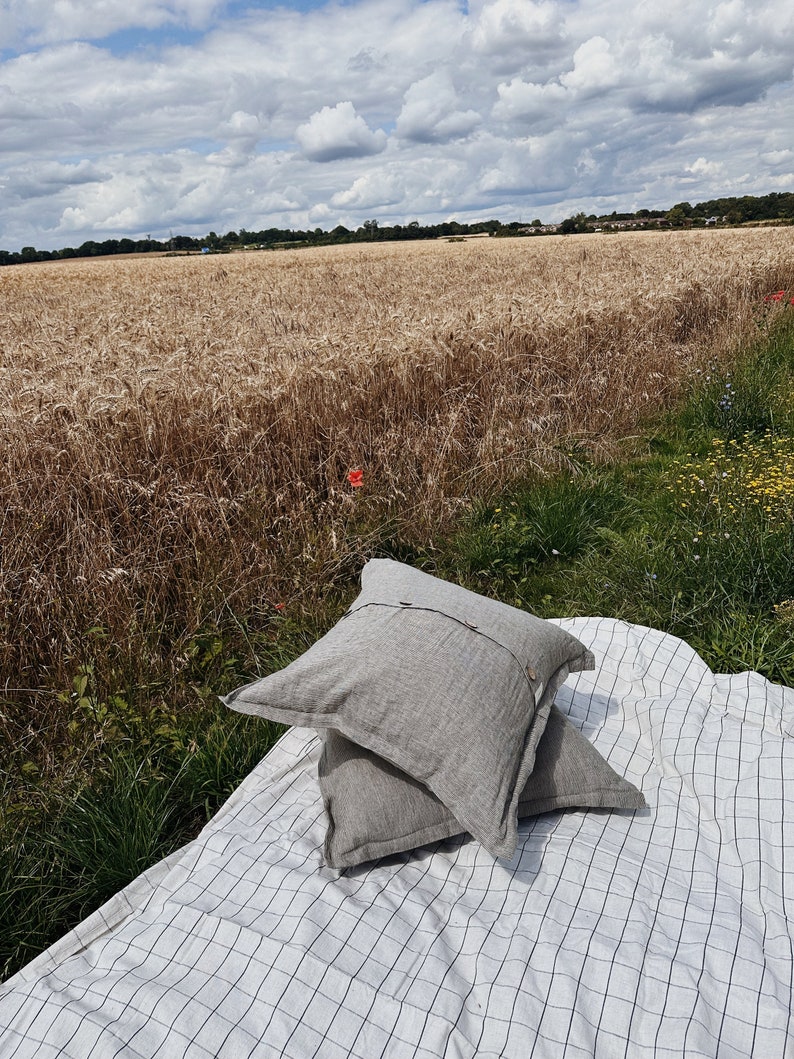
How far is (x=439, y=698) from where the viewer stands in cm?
206

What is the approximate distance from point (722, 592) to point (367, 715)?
2328mm

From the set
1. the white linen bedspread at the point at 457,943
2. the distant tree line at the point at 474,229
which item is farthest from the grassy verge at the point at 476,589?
the distant tree line at the point at 474,229

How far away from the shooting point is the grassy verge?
2459mm

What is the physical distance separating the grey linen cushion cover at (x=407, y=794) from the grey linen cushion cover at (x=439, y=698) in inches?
3.3

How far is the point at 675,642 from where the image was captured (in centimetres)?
303

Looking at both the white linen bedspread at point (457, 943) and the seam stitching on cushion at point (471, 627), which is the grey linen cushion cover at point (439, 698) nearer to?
the seam stitching on cushion at point (471, 627)

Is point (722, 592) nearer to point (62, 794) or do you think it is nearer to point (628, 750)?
point (628, 750)

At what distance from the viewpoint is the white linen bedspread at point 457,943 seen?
1.59m

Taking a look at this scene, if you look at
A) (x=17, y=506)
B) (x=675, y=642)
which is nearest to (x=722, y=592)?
(x=675, y=642)

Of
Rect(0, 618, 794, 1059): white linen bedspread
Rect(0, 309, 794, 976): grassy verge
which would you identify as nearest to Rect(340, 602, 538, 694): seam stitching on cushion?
Rect(0, 618, 794, 1059): white linen bedspread

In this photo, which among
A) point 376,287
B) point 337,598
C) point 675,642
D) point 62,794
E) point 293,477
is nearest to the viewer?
point 62,794

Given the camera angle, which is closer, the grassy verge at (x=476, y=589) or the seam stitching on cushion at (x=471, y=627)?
the seam stitching on cushion at (x=471, y=627)

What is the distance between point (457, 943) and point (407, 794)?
1.27 ft

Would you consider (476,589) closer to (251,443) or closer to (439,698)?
(251,443)
